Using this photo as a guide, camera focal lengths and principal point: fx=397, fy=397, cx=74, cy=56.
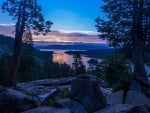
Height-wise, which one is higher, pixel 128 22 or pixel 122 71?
pixel 128 22

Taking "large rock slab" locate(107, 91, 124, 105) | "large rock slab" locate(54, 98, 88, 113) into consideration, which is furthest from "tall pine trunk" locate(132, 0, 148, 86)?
"large rock slab" locate(54, 98, 88, 113)

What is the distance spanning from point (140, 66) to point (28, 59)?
4197cm

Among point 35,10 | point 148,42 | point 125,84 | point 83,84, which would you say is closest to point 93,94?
point 83,84

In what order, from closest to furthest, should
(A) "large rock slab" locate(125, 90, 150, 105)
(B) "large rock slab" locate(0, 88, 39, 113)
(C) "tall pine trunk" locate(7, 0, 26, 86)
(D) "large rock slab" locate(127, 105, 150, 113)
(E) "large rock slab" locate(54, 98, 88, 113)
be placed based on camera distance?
1. (D) "large rock slab" locate(127, 105, 150, 113)
2. (E) "large rock slab" locate(54, 98, 88, 113)
3. (B) "large rock slab" locate(0, 88, 39, 113)
4. (A) "large rock slab" locate(125, 90, 150, 105)
5. (C) "tall pine trunk" locate(7, 0, 26, 86)

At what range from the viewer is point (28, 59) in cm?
7306

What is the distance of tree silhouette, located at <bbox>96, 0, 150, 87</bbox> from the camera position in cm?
3384

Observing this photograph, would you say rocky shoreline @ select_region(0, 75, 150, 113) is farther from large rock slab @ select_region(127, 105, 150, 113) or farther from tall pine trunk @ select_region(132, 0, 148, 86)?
tall pine trunk @ select_region(132, 0, 148, 86)

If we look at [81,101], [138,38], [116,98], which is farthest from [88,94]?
[138,38]

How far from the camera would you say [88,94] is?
778 inches

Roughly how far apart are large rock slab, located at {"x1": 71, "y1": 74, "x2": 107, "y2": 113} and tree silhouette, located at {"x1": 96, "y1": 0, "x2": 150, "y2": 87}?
13.7 m

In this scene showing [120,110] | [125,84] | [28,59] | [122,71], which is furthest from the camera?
[28,59]

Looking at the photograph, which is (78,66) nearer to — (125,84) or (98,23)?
(98,23)

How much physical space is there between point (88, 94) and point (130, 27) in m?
16.4

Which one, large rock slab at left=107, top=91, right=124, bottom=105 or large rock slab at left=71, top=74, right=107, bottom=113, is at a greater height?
large rock slab at left=71, top=74, right=107, bottom=113
